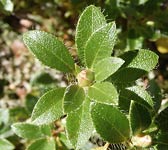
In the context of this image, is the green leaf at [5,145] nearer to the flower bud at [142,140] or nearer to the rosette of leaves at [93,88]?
the rosette of leaves at [93,88]

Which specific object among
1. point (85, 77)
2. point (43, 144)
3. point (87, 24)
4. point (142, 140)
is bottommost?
point (43, 144)

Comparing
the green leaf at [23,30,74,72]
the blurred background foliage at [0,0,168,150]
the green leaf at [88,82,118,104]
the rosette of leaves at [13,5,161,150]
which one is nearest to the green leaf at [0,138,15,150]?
the blurred background foliage at [0,0,168,150]

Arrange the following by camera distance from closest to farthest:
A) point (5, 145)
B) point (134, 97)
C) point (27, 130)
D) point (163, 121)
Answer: point (134, 97) → point (163, 121) → point (27, 130) → point (5, 145)

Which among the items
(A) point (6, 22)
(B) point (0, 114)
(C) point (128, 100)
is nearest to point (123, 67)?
(C) point (128, 100)

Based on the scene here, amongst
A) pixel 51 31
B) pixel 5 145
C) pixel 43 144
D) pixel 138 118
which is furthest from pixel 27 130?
pixel 51 31

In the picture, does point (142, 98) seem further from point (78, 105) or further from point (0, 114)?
point (0, 114)

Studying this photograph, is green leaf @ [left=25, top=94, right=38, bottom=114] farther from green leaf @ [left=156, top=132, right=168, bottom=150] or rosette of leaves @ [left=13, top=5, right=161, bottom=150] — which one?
green leaf @ [left=156, top=132, right=168, bottom=150]

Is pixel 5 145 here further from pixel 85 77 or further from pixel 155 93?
pixel 85 77
